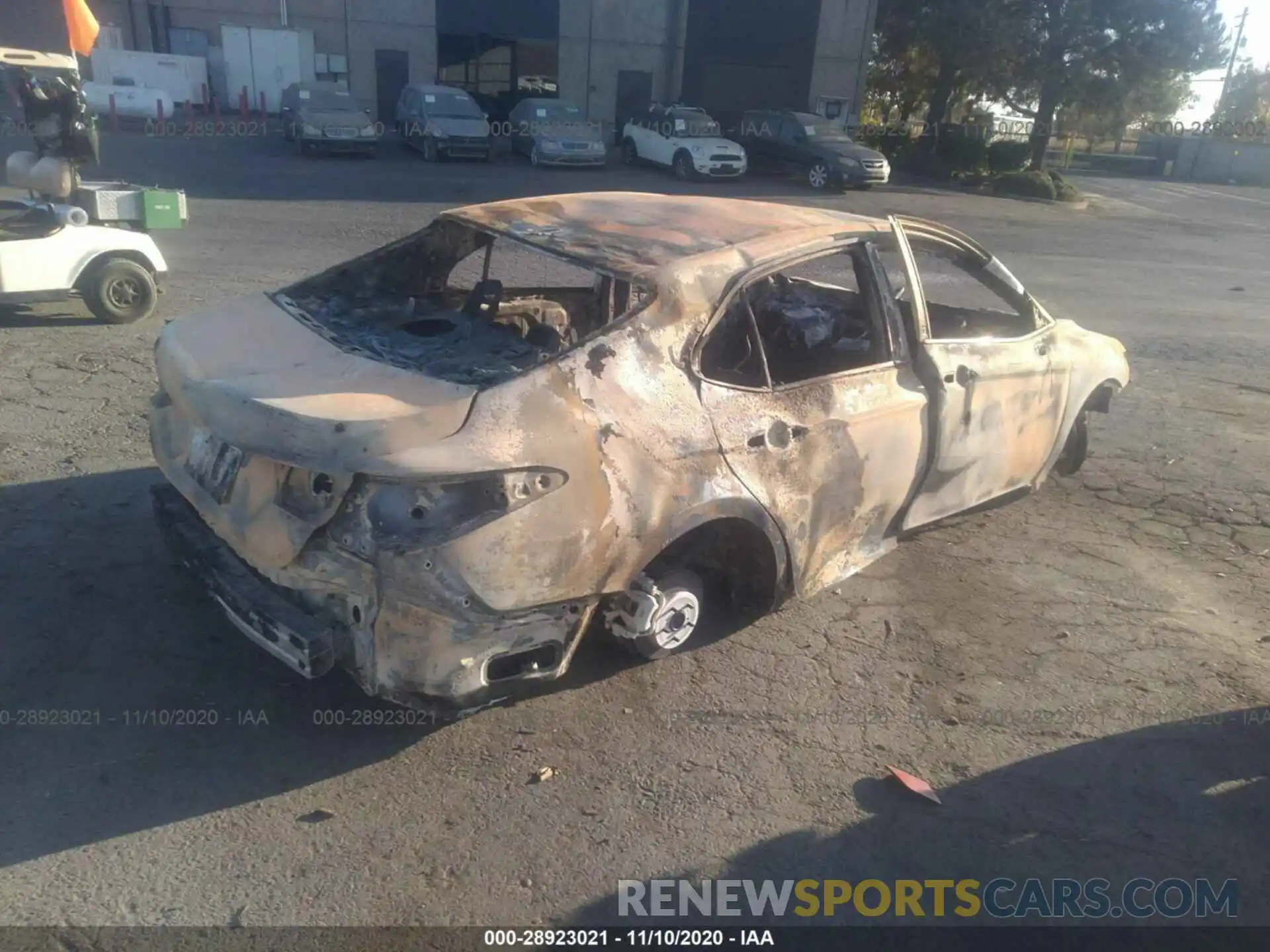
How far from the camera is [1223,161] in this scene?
41.5m

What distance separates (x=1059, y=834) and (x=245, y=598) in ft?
8.95

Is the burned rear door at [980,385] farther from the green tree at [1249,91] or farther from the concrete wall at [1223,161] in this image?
the green tree at [1249,91]

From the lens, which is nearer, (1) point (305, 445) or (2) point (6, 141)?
(1) point (305, 445)

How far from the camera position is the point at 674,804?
3223mm

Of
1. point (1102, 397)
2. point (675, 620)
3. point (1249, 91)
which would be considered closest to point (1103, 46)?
point (1102, 397)

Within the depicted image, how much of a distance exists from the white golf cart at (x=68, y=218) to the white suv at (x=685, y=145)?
605 inches

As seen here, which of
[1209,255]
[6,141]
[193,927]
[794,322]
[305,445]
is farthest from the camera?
[6,141]

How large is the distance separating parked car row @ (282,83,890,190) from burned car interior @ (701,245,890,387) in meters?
18.0

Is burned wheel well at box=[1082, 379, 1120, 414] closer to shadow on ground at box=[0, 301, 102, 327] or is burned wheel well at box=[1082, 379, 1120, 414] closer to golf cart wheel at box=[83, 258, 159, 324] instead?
golf cart wheel at box=[83, 258, 159, 324]

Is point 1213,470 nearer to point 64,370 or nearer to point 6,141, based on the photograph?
point 64,370

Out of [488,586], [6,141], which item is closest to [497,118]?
[6,141]

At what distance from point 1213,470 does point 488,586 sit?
542 cm

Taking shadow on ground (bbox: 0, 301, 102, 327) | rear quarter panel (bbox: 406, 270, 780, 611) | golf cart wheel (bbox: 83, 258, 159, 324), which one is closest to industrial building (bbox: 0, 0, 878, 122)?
shadow on ground (bbox: 0, 301, 102, 327)

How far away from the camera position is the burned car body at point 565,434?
3000 millimetres
